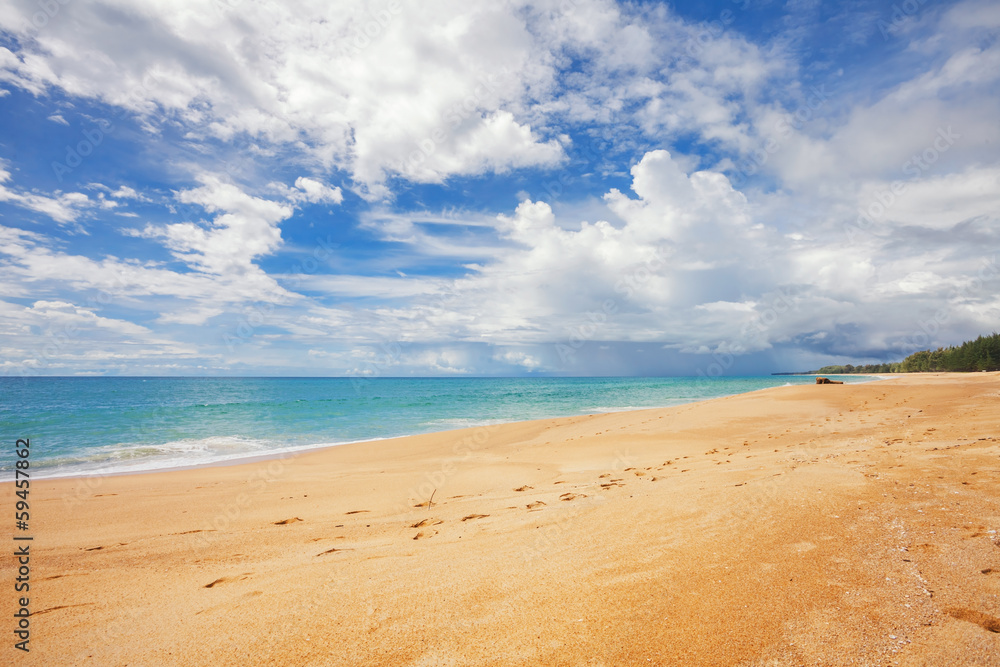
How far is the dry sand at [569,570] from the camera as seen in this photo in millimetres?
2910

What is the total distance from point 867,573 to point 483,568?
3249 mm

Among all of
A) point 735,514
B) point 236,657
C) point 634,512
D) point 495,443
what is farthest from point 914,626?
point 495,443

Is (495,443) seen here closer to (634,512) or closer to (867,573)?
(634,512)

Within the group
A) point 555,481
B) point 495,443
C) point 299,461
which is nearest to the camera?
point 555,481

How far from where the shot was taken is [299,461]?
14773 millimetres

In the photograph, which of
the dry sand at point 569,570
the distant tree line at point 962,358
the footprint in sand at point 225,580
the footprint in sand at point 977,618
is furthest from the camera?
the distant tree line at point 962,358

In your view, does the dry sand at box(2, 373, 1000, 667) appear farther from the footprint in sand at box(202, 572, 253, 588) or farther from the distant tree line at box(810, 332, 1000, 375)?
the distant tree line at box(810, 332, 1000, 375)

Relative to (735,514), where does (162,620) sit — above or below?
below

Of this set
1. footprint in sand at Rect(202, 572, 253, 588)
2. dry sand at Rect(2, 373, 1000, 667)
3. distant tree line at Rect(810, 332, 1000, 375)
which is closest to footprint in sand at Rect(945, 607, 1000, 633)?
dry sand at Rect(2, 373, 1000, 667)

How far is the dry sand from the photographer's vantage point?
2910 mm

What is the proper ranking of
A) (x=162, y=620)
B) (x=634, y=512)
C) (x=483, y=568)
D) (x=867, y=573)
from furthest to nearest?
(x=634, y=512) < (x=483, y=568) < (x=162, y=620) < (x=867, y=573)

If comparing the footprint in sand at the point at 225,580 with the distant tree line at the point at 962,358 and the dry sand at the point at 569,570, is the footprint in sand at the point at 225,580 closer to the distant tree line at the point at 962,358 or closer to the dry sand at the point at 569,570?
the dry sand at the point at 569,570

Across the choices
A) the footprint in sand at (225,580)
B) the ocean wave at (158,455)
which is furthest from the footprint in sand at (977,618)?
the ocean wave at (158,455)

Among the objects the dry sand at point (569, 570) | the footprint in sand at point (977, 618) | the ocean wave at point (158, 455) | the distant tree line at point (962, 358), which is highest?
the distant tree line at point (962, 358)
